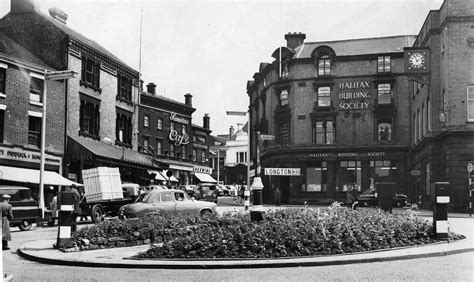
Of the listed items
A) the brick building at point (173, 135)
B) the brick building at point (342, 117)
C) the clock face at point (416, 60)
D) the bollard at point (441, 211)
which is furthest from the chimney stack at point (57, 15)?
the bollard at point (441, 211)

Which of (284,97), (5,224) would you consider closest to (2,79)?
(5,224)

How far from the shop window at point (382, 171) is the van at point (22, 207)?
34.3 m

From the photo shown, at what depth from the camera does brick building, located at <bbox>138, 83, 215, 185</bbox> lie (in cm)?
6231

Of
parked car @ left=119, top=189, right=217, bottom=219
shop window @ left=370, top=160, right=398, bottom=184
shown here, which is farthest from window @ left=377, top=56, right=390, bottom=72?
parked car @ left=119, top=189, right=217, bottom=219

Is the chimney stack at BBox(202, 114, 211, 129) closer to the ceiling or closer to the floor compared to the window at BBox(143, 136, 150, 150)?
closer to the ceiling

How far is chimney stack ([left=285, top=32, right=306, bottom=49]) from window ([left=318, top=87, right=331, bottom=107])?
6418 mm

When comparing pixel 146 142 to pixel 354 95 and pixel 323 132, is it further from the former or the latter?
pixel 354 95

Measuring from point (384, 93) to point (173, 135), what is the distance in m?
24.6

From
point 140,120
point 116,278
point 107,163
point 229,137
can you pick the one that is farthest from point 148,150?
point 116,278

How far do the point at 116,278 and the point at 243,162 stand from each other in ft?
267

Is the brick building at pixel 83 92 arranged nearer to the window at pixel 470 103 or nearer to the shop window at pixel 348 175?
the shop window at pixel 348 175

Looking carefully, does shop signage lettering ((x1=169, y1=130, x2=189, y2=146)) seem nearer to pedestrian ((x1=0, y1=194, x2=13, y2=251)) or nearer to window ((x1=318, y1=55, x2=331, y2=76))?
window ((x1=318, y1=55, x2=331, y2=76))

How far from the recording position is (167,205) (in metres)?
22.0

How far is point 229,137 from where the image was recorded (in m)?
104
